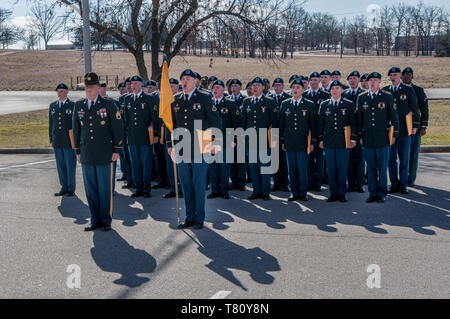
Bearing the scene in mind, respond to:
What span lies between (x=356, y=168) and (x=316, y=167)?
2.38 feet

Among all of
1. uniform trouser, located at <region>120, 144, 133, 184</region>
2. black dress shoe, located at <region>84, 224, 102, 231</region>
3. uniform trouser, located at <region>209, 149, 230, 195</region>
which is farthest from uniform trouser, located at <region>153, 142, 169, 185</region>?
black dress shoe, located at <region>84, 224, 102, 231</region>

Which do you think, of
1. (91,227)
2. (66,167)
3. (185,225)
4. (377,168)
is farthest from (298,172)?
(66,167)

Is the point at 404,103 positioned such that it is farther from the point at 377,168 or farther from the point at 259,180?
the point at 259,180

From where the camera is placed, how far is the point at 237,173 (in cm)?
1007

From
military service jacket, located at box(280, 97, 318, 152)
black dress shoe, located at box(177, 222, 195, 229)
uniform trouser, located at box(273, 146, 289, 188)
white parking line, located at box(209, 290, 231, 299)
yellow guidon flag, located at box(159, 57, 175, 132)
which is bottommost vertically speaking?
black dress shoe, located at box(177, 222, 195, 229)

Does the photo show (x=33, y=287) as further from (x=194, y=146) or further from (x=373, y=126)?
(x=373, y=126)

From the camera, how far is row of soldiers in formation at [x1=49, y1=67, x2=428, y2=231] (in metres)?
7.34

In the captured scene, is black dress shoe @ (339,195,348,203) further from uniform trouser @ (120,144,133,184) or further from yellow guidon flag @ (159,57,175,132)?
uniform trouser @ (120,144,133,184)

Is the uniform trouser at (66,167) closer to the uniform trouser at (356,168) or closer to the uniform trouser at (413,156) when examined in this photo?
the uniform trouser at (356,168)

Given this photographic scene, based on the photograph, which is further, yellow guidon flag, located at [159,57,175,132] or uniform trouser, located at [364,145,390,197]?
uniform trouser, located at [364,145,390,197]

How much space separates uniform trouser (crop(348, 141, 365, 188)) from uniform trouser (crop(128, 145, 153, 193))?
3.63 metres

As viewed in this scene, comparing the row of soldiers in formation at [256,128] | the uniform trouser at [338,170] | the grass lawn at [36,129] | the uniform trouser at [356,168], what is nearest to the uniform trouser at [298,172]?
the row of soldiers in formation at [256,128]

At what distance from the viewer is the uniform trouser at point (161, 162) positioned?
33.8ft

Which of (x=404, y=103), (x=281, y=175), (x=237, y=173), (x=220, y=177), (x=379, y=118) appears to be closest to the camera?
(x=379, y=118)
